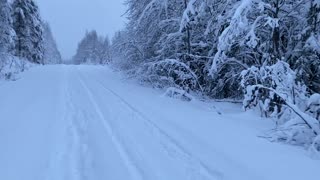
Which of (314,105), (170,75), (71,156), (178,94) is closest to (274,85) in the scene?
(314,105)

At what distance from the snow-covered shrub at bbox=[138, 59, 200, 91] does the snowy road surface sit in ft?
13.9

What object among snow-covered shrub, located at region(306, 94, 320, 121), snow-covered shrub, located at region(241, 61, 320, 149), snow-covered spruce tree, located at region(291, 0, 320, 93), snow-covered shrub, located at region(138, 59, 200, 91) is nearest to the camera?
snow-covered shrub, located at region(241, 61, 320, 149)

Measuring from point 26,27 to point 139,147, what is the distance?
34247mm

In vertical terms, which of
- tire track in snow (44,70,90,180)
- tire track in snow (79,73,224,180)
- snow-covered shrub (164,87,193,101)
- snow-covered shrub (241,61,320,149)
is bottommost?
tire track in snow (44,70,90,180)

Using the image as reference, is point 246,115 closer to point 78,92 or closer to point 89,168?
point 89,168

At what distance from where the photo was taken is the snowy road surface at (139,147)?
201 inches

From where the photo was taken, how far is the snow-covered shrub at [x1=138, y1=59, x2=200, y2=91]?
46.9 ft

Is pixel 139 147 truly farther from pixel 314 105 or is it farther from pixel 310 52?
pixel 310 52

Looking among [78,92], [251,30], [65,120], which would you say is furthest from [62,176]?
[78,92]

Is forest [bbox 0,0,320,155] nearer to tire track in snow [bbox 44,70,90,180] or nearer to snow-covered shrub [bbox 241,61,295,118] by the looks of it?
snow-covered shrub [bbox 241,61,295,118]

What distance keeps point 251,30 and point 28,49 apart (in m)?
34.4

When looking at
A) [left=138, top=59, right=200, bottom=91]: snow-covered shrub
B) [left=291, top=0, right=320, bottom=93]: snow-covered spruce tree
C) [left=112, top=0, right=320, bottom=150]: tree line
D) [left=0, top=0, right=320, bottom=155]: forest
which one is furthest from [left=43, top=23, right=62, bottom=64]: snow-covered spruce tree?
[left=291, top=0, right=320, bottom=93]: snow-covered spruce tree

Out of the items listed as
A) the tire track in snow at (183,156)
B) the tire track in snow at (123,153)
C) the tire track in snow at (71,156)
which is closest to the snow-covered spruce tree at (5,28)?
the tire track in snow at (123,153)

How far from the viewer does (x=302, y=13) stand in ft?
34.5
